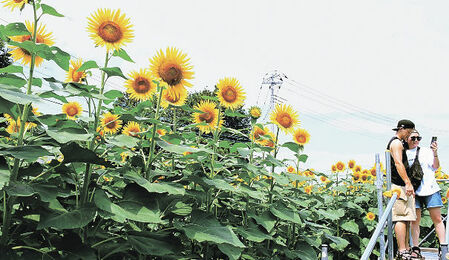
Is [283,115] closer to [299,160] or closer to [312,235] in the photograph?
[299,160]

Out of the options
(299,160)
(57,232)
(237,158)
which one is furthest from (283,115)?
(57,232)

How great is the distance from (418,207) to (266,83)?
1218 inches

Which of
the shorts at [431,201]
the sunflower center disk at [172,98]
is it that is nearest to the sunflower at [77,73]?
the sunflower center disk at [172,98]

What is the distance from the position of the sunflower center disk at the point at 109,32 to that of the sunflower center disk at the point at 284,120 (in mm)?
1855

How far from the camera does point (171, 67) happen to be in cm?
253

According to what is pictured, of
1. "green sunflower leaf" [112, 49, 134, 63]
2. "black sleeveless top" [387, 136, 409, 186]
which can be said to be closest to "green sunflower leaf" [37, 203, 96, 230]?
"green sunflower leaf" [112, 49, 134, 63]

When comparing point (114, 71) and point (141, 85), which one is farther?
point (141, 85)

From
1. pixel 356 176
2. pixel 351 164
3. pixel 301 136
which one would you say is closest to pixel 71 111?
pixel 301 136

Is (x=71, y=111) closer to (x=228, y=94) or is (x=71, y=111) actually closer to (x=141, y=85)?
(x=141, y=85)

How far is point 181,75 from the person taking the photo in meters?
2.56

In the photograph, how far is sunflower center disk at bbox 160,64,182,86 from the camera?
252 cm

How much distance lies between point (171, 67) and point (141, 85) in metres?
0.32

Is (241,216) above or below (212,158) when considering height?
below

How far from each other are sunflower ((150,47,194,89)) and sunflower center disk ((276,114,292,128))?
1.41 meters
